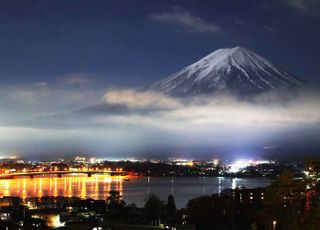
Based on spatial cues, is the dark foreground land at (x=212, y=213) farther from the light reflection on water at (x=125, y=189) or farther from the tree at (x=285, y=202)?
the light reflection on water at (x=125, y=189)

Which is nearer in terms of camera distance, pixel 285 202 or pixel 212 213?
pixel 285 202

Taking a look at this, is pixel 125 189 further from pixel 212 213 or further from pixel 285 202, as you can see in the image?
pixel 285 202

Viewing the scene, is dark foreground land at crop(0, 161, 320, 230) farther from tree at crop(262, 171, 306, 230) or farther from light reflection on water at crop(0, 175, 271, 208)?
light reflection on water at crop(0, 175, 271, 208)

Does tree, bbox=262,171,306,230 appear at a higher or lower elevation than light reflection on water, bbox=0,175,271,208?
higher

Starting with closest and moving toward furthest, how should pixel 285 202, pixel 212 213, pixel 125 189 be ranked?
pixel 285 202 < pixel 212 213 < pixel 125 189

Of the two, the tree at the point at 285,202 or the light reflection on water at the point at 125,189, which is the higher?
the tree at the point at 285,202

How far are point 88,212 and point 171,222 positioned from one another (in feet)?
13.2

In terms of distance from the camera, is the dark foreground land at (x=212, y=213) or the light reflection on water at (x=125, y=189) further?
the light reflection on water at (x=125, y=189)

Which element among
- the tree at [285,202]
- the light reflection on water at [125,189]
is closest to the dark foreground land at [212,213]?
→ the tree at [285,202]

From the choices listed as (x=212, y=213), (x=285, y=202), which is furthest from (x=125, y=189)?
(x=285, y=202)

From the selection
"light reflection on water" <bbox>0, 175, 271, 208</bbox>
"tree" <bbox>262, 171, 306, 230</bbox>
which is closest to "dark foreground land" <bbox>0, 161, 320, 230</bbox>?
"tree" <bbox>262, 171, 306, 230</bbox>

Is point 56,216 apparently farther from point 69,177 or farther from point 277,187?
point 69,177

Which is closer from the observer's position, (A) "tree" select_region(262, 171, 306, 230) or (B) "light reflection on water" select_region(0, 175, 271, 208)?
(A) "tree" select_region(262, 171, 306, 230)

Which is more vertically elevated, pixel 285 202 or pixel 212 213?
pixel 285 202
